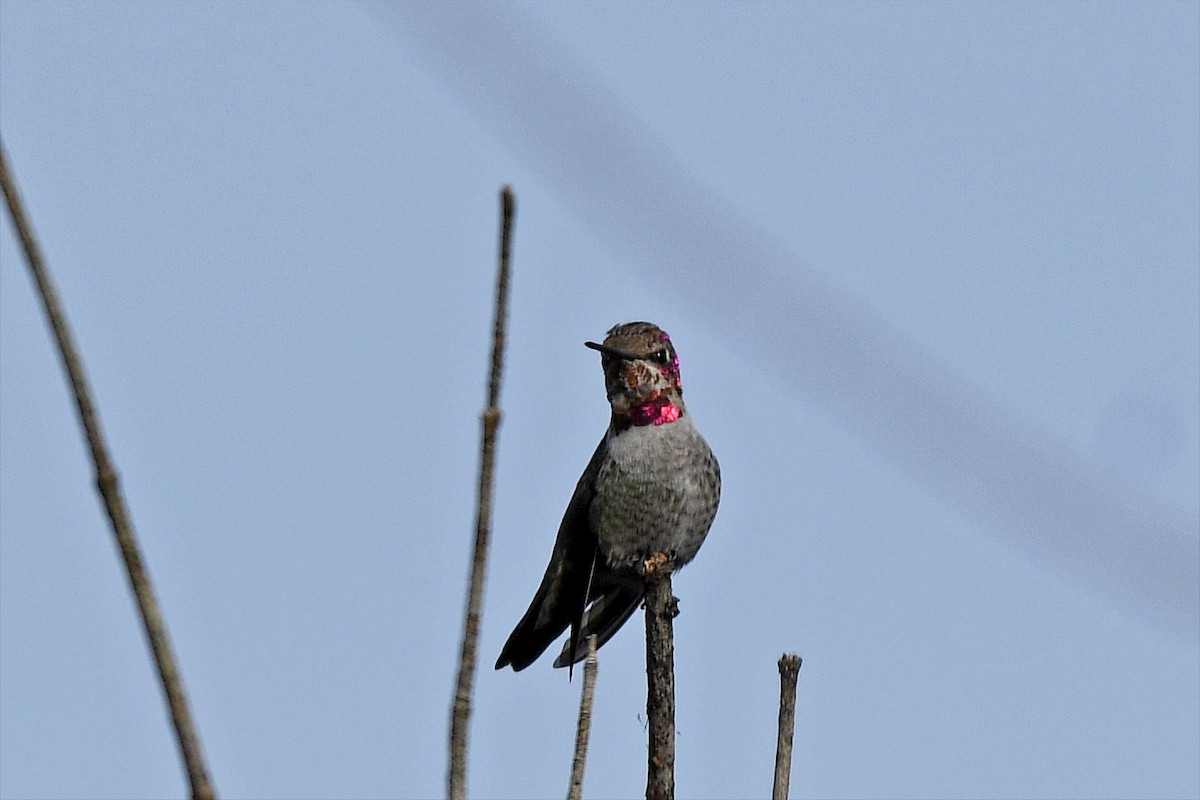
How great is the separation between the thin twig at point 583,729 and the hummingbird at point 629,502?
17.0 ft

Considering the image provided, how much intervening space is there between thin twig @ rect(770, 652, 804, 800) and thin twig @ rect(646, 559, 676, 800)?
0.79 m

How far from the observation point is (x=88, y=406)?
164 cm

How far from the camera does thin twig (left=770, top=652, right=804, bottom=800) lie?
12.0 ft

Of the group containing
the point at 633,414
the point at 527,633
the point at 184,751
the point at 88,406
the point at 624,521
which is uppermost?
the point at 633,414

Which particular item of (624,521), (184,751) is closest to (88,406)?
(184,751)

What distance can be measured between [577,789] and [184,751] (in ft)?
3.65

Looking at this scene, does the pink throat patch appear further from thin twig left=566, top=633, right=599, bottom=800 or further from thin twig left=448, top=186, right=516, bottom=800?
thin twig left=448, top=186, right=516, bottom=800

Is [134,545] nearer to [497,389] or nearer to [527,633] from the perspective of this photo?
[497,389]

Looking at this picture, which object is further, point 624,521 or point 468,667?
point 624,521

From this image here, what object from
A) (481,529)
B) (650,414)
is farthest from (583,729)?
(650,414)

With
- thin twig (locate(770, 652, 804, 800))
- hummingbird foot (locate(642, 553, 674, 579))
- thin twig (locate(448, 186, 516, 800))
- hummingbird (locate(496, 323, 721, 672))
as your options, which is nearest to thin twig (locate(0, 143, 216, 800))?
thin twig (locate(448, 186, 516, 800))

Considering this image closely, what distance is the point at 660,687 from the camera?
18.5 feet

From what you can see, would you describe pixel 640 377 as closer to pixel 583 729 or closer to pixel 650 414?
pixel 650 414

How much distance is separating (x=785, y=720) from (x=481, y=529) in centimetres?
202
